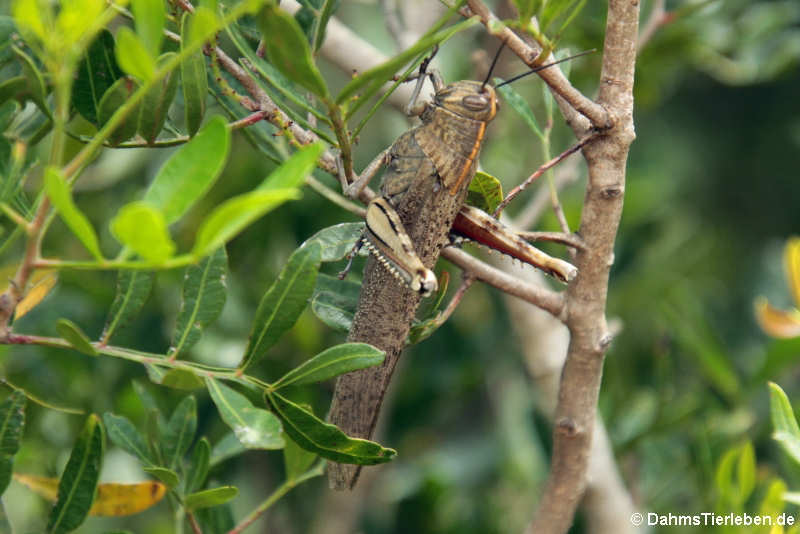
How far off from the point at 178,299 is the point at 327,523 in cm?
53

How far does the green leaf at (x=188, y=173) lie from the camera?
528 mm

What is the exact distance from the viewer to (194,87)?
80 centimetres

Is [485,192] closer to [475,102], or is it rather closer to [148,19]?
[475,102]

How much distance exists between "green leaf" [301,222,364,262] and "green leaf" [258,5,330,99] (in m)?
0.33

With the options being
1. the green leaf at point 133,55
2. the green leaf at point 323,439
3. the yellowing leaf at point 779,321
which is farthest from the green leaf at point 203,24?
the yellowing leaf at point 779,321

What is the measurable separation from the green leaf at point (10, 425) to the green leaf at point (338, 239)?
0.38 metres

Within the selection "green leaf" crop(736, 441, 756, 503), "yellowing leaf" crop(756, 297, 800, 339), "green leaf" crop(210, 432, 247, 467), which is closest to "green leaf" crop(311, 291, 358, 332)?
"green leaf" crop(210, 432, 247, 467)

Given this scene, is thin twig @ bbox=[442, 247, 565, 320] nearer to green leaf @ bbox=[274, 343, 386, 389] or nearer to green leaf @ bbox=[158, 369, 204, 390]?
green leaf @ bbox=[274, 343, 386, 389]

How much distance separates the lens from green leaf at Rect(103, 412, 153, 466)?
0.89 metres

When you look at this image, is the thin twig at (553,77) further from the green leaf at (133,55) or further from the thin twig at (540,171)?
the green leaf at (133,55)

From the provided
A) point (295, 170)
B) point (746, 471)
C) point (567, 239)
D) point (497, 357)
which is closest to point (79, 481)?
point (295, 170)

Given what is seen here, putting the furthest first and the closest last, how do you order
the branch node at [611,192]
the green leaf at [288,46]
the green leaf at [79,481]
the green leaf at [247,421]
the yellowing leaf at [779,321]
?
1. the yellowing leaf at [779,321]
2. the branch node at [611,192]
3. the green leaf at [79,481]
4. the green leaf at [247,421]
5. the green leaf at [288,46]

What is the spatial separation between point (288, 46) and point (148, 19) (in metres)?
0.11

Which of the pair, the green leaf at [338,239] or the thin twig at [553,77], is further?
the green leaf at [338,239]
